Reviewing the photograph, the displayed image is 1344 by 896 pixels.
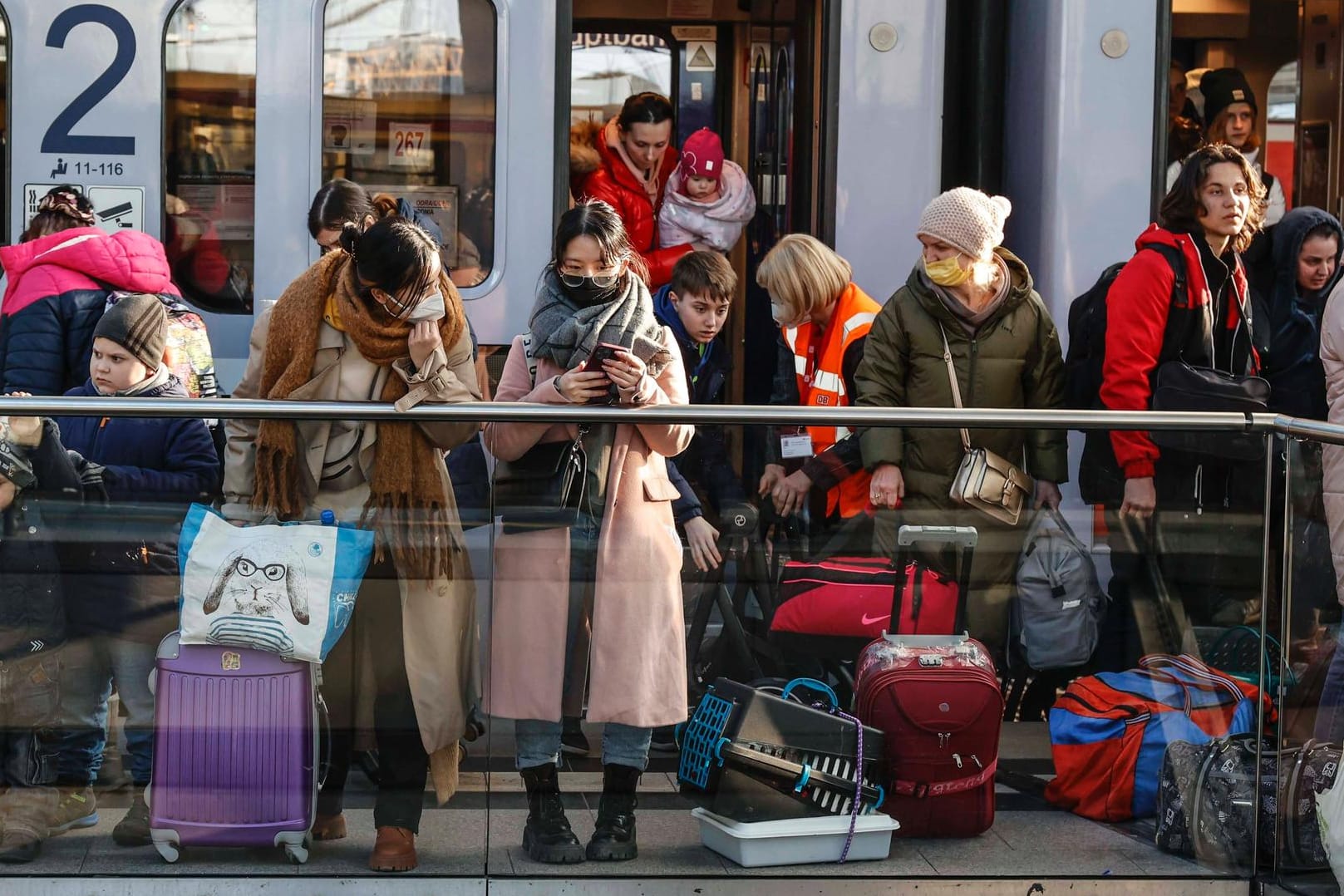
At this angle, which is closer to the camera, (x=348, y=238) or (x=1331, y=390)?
(x=348, y=238)

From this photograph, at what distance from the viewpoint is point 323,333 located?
422cm

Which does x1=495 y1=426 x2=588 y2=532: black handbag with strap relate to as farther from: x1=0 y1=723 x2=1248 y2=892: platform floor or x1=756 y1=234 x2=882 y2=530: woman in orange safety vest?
x1=756 y1=234 x2=882 y2=530: woman in orange safety vest

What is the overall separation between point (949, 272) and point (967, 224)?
0.49 ft

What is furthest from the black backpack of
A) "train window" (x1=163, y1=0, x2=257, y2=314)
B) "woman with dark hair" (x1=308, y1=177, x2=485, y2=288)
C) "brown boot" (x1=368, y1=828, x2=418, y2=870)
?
"train window" (x1=163, y1=0, x2=257, y2=314)

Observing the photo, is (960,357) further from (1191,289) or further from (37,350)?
(37,350)

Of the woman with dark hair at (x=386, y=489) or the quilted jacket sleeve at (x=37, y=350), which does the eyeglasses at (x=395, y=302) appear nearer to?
the woman with dark hair at (x=386, y=489)

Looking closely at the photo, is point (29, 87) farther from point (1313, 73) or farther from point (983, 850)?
point (1313, 73)

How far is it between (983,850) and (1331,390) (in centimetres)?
170

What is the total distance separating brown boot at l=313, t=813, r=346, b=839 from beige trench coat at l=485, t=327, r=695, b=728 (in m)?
0.44

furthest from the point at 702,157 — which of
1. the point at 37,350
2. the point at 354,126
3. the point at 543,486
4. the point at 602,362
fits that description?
the point at 543,486

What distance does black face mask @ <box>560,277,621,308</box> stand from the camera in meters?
4.22

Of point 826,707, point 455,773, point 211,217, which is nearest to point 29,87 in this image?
point 211,217

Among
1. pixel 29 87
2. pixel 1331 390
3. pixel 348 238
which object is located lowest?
pixel 1331 390

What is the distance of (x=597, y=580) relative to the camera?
418 cm
